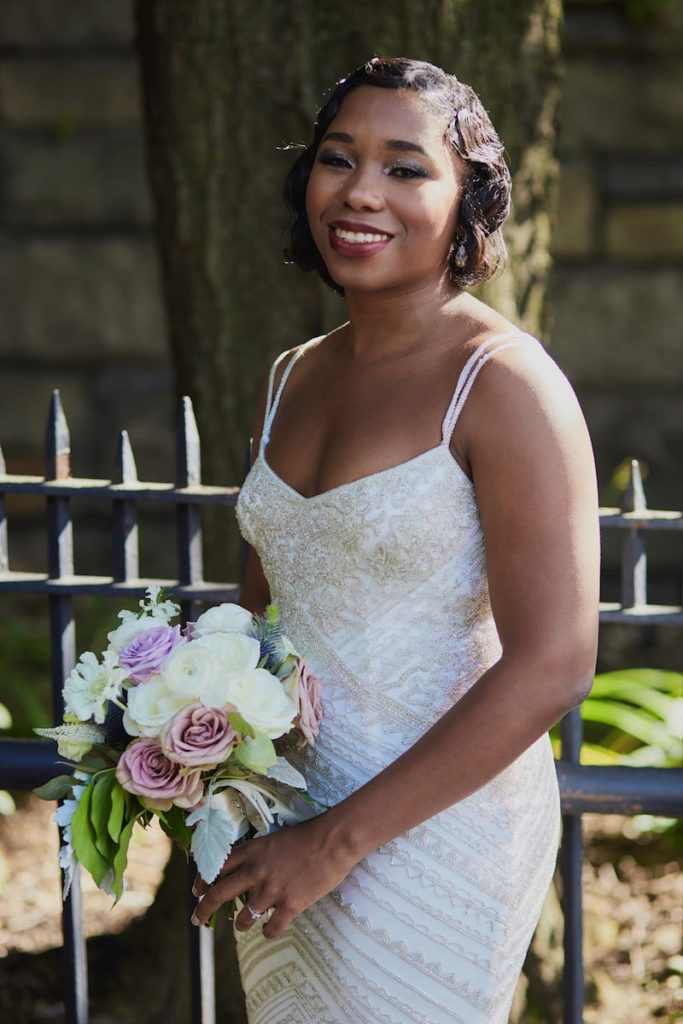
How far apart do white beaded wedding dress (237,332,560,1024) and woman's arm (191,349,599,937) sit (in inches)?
3.2

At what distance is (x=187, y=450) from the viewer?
2629 mm

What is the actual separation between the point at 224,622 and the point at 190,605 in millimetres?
719

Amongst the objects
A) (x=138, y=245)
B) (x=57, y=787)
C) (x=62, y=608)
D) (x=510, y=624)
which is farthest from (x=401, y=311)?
(x=138, y=245)

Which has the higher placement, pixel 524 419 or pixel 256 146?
pixel 256 146

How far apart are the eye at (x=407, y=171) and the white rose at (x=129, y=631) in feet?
2.38

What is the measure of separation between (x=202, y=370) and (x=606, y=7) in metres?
2.95

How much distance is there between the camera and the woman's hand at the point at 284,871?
192cm

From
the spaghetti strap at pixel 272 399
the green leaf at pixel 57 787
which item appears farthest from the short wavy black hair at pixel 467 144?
the green leaf at pixel 57 787

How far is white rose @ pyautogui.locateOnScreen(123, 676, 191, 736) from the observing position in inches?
73.1

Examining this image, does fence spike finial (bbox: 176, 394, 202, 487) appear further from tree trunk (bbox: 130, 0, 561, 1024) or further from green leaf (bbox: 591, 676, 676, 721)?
green leaf (bbox: 591, 676, 676, 721)

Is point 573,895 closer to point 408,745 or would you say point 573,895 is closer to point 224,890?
point 408,745

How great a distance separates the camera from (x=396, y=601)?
2.02 metres

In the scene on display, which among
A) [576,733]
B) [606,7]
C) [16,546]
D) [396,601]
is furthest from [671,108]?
[396,601]

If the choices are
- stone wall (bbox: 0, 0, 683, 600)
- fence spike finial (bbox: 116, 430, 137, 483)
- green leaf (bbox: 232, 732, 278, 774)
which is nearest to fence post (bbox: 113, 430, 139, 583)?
fence spike finial (bbox: 116, 430, 137, 483)
